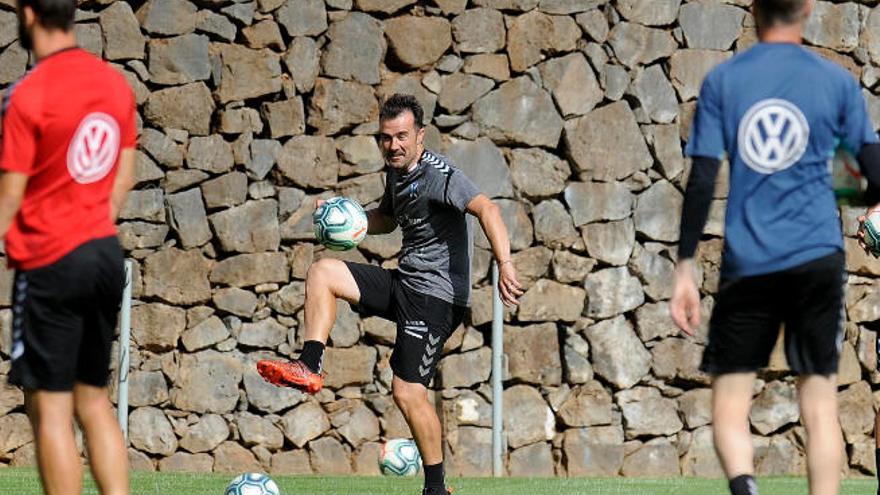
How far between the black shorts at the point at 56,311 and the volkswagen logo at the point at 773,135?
1.71 m

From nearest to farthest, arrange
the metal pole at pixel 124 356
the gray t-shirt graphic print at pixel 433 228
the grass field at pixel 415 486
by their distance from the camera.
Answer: the gray t-shirt graphic print at pixel 433 228
the grass field at pixel 415 486
the metal pole at pixel 124 356

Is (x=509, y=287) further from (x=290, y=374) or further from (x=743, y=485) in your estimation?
(x=743, y=485)

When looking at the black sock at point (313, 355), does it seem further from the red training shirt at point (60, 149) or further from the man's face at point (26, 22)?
the man's face at point (26, 22)

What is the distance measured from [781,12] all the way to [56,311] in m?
2.05

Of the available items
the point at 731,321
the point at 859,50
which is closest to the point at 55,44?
the point at 731,321

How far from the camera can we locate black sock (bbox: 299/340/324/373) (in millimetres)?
6543

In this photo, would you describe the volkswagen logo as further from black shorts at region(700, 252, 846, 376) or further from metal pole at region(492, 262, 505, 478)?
metal pole at region(492, 262, 505, 478)

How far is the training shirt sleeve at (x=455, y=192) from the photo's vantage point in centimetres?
675

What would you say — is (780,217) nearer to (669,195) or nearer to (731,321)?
(731,321)

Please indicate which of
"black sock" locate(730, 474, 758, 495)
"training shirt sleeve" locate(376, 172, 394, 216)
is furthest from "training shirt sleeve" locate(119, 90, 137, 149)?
"training shirt sleeve" locate(376, 172, 394, 216)

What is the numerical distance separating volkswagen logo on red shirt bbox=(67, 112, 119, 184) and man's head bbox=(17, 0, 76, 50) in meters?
0.26

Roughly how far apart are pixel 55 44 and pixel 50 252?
549 millimetres

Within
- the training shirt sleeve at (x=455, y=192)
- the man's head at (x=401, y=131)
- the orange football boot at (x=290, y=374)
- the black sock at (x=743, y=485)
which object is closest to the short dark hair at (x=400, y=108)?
the man's head at (x=401, y=131)

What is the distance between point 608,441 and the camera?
424 inches
